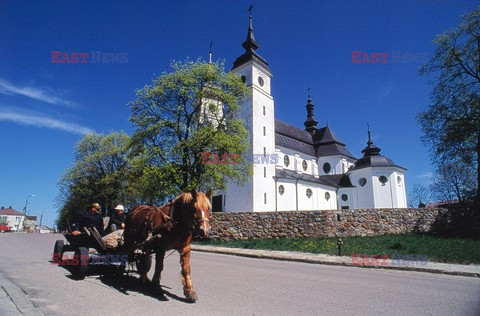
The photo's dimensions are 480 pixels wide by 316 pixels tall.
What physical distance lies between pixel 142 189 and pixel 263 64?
27.0m

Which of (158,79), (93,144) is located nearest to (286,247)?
(158,79)

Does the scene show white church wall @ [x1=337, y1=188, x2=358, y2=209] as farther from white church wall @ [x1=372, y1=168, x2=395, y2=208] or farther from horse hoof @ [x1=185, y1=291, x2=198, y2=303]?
horse hoof @ [x1=185, y1=291, x2=198, y2=303]

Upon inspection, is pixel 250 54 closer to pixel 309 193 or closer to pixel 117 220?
pixel 309 193

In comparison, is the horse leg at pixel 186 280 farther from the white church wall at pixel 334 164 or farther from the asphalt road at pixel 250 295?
the white church wall at pixel 334 164

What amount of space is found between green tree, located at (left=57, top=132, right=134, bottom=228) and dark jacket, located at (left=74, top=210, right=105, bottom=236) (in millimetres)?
32885

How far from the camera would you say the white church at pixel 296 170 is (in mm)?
37031

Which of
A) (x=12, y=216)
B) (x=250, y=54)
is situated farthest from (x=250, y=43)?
(x=12, y=216)

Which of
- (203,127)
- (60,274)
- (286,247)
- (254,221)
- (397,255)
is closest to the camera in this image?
(60,274)

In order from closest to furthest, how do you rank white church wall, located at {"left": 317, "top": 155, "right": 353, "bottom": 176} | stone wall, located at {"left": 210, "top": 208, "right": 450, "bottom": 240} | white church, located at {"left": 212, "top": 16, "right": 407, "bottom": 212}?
1. stone wall, located at {"left": 210, "top": 208, "right": 450, "bottom": 240}
2. white church, located at {"left": 212, "top": 16, "right": 407, "bottom": 212}
3. white church wall, located at {"left": 317, "top": 155, "right": 353, "bottom": 176}

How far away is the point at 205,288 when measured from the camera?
589 centimetres

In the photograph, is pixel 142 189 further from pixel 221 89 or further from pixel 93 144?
pixel 93 144

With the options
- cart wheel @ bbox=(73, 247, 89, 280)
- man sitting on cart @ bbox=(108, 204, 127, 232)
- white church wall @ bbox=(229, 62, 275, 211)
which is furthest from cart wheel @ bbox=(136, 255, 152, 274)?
white church wall @ bbox=(229, 62, 275, 211)

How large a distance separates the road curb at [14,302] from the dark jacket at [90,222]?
179 cm

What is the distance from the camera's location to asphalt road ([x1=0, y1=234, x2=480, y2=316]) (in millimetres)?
4449
